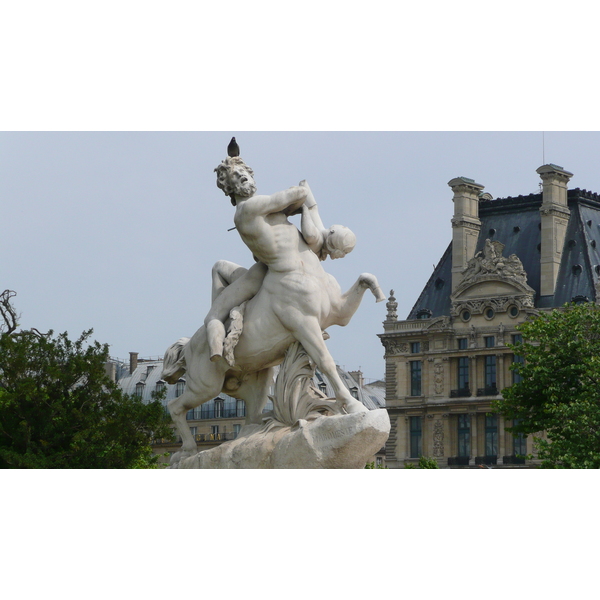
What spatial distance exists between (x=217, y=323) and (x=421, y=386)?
6191 cm

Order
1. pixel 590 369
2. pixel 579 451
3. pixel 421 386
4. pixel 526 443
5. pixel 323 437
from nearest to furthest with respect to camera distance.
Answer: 1. pixel 323 437
2. pixel 579 451
3. pixel 590 369
4. pixel 526 443
5. pixel 421 386

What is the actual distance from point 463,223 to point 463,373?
8137 millimetres

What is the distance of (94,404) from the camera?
32.2m

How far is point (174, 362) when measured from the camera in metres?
14.3

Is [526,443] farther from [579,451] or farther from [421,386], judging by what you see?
[579,451]

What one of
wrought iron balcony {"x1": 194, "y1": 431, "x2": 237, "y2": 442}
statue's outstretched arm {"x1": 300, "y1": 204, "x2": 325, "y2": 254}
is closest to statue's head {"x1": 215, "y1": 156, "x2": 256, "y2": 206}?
statue's outstretched arm {"x1": 300, "y1": 204, "x2": 325, "y2": 254}

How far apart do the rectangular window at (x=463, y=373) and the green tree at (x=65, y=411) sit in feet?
137

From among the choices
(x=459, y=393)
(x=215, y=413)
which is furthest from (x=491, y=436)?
(x=215, y=413)

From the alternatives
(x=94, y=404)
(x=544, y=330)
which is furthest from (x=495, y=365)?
(x=94, y=404)

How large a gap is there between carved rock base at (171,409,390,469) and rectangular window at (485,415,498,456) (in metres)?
59.5

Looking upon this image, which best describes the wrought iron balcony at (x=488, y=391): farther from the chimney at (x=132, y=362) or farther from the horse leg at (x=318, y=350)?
the horse leg at (x=318, y=350)

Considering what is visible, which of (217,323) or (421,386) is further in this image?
(421,386)

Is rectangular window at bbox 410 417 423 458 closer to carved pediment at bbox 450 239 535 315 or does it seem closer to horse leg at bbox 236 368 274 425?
carved pediment at bbox 450 239 535 315

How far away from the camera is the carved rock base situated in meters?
12.5
